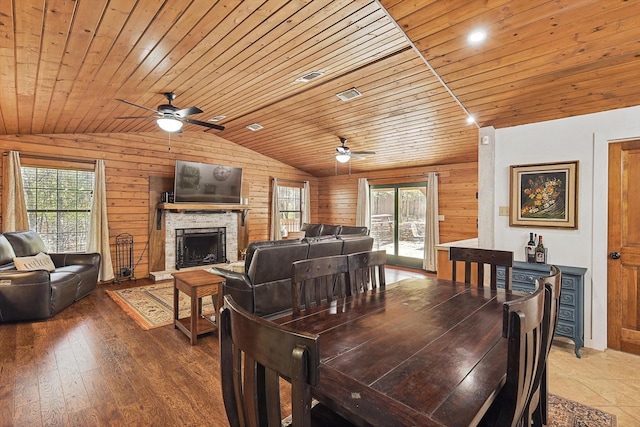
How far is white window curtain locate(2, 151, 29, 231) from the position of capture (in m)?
4.93

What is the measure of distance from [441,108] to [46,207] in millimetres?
6580

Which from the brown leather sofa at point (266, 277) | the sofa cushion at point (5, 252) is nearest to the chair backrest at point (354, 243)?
the brown leather sofa at point (266, 277)

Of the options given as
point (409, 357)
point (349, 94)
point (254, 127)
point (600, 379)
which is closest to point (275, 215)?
point (254, 127)

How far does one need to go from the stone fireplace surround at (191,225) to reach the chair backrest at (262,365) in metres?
5.92

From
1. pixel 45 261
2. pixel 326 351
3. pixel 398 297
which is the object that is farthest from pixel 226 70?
pixel 45 261

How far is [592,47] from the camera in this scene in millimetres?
2371

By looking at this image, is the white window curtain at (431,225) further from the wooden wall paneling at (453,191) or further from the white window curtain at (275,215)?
the white window curtain at (275,215)

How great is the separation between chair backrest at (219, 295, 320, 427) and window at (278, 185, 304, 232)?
7.65 meters

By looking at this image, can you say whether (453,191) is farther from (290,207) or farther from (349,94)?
(290,207)

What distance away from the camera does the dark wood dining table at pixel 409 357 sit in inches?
38.3

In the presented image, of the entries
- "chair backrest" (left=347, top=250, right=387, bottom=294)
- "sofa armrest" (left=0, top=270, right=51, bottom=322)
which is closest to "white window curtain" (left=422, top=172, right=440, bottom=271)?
"chair backrest" (left=347, top=250, right=387, bottom=294)

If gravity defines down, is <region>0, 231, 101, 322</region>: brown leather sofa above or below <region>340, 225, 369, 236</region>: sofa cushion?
below

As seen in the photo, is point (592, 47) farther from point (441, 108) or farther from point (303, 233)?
point (303, 233)

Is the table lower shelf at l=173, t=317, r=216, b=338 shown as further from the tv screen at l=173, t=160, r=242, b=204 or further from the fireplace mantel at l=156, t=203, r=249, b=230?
the tv screen at l=173, t=160, r=242, b=204
